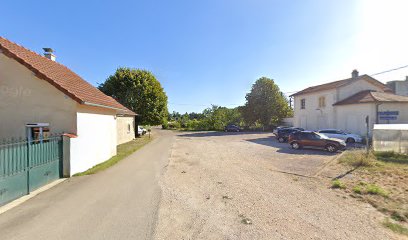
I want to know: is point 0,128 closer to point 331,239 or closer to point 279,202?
point 279,202

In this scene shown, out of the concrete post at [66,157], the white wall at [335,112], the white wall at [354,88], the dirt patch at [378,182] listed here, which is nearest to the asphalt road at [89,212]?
the concrete post at [66,157]

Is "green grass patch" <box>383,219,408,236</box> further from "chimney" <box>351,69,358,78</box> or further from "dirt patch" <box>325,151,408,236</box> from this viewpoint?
"chimney" <box>351,69,358,78</box>

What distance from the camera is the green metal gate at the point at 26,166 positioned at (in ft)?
20.4

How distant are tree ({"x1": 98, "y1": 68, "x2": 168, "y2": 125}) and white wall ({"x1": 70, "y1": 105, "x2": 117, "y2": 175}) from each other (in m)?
16.2

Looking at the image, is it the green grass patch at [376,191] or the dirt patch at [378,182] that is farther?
the green grass patch at [376,191]

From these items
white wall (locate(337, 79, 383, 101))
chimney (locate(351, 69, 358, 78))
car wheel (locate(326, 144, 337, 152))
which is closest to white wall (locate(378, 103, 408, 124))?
white wall (locate(337, 79, 383, 101))

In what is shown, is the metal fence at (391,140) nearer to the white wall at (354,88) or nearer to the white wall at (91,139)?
the white wall at (354,88)

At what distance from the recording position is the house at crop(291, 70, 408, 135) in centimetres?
2261

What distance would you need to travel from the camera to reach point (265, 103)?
144ft

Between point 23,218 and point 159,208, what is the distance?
3.18 m

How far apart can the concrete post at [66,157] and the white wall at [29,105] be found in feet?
2.11

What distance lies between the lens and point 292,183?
8.54m

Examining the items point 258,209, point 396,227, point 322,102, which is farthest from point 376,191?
point 322,102

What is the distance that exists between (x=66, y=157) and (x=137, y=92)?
21973 millimetres
